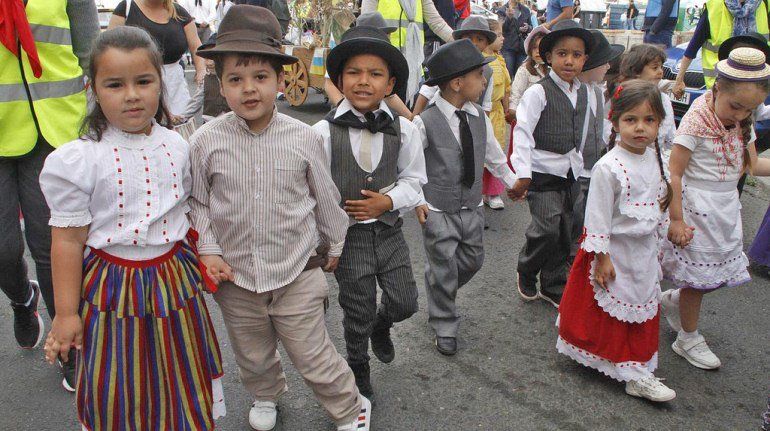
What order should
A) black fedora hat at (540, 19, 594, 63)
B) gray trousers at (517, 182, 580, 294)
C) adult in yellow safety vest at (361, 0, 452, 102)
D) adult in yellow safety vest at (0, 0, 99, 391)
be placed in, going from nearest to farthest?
adult in yellow safety vest at (0, 0, 99, 391) < black fedora hat at (540, 19, 594, 63) < gray trousers at (517, 182, 580, 294) < adult in yellow safety vest at (361, 0, 452, 102)

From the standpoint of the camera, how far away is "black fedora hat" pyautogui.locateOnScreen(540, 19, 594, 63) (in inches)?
136

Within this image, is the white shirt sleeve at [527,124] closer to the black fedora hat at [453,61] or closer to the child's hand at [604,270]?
the black fedora hat at [453,61]

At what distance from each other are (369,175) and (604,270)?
121cm

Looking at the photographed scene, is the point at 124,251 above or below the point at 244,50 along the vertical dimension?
below

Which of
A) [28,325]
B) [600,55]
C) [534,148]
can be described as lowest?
[28,325]

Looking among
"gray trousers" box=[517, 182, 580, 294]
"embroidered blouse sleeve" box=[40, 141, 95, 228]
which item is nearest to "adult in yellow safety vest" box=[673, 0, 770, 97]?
"gray trousers" box=[517, 182, 580, 294]

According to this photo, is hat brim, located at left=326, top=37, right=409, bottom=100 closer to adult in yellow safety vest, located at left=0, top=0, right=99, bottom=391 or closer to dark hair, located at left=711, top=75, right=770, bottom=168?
adult in yellow safety vest, located at left=0, top=0, right=99, bottom=391

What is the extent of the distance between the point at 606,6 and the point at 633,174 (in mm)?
20977

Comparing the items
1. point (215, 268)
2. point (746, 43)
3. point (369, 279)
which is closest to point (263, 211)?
point (215, 268)

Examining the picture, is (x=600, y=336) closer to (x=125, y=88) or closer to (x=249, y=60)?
(x=249, y=60)

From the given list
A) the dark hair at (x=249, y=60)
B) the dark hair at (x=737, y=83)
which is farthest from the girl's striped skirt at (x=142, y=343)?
the dark hair at (x=737, y=83)

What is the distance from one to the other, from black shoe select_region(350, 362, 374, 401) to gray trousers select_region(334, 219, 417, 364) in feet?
0.10

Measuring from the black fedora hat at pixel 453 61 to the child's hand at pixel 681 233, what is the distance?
1255 millimetres

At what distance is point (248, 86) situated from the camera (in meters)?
2.17
